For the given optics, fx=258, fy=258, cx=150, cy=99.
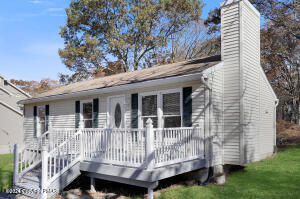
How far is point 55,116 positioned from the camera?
13.0 meters

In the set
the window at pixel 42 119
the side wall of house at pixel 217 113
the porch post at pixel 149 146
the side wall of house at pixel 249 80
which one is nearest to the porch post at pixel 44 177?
the porch post at pixel 149 146

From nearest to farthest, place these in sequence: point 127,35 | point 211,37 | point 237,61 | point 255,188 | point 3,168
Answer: point 255,188 < point 237,61 < point 3,168 < point 127,35 < point 211,37

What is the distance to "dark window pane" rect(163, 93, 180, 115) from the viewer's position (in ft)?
27.0

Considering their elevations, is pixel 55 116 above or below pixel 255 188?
above

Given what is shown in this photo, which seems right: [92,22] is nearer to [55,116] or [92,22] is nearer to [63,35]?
[63,35]

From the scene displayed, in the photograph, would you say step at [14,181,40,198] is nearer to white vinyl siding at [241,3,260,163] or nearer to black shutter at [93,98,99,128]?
black shutter at [93,98,99,128]

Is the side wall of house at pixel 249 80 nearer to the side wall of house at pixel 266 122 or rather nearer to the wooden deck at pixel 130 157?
the side wall of house at pixel 266 122

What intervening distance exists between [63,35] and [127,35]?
551 cm

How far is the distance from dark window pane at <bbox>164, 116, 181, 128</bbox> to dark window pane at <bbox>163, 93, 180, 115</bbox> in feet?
0.54

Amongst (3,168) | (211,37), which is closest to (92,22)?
(211,37)

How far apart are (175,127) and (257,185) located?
2849 millimetres

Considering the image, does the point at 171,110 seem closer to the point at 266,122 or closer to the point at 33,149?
the point at 266,122

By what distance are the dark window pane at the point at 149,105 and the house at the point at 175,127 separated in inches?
1.3

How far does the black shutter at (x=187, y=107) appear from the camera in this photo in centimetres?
782
